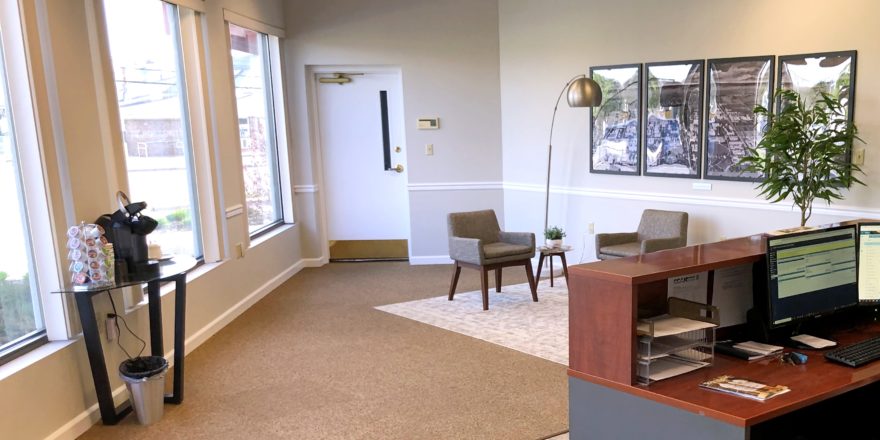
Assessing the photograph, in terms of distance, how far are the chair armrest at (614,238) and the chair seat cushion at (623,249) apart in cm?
4

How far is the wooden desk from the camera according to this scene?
1827 millimetres

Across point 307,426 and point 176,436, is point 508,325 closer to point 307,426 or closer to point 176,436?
point 307,426

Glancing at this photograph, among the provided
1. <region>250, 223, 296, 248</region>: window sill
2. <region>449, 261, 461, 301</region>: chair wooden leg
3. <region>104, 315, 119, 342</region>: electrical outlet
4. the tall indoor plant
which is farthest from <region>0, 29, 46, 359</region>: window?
the tall indoor plant

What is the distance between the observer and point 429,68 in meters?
6.62

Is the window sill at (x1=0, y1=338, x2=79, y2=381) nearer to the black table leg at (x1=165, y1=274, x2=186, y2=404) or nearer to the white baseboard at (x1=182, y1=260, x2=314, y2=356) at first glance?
the black table leg at (x1=165, y1=274, x2=186, y2=404)

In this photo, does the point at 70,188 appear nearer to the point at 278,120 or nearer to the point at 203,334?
the point at 203,334

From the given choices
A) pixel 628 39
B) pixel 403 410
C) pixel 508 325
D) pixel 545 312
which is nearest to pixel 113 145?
pixel 403 410

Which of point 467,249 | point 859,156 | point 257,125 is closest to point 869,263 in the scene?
point 859,156

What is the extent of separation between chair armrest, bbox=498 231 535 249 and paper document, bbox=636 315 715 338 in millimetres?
3197

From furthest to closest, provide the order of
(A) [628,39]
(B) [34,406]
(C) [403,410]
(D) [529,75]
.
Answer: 1. (D) [529,75]
2. (A) [628,39]
3. (C) [403,410]
4. (B) [34,406]

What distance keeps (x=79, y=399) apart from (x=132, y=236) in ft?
2.89

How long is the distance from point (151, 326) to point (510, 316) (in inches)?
102

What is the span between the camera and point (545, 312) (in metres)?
5.04

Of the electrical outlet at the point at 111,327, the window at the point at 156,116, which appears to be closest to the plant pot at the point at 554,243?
the window at the point at 156,116
